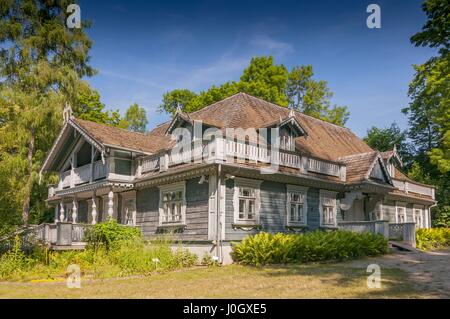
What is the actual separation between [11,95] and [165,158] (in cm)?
1410

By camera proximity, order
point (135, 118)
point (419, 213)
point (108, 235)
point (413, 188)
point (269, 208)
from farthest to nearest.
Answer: point (135, 118), point (419, 213), point (413, 188), point (269, 208), point (108, 235)

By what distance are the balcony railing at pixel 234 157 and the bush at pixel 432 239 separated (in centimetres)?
537

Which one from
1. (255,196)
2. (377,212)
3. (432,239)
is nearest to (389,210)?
(377,212)

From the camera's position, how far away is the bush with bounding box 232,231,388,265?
649 inches

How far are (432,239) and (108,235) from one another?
55.9 feet

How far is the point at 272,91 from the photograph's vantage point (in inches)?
1560

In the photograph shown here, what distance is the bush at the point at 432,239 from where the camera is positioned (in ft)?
75.7

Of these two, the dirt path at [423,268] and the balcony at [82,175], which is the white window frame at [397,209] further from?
the balcony at [82,175]

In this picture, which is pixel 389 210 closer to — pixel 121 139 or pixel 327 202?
pixel 327 202

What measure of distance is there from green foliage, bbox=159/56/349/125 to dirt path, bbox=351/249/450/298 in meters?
22.4

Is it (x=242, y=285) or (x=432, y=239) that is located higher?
(x=432, y=239)
